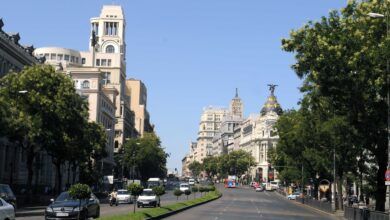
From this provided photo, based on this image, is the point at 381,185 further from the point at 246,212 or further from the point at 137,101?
the point at 137,101

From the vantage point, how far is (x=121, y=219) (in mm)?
27875

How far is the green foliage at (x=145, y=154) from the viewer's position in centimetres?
12594

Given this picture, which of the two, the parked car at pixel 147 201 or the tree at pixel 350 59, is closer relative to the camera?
the tree at pixel 350 59

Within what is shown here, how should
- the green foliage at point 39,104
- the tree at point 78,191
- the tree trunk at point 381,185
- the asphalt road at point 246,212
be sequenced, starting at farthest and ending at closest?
1. the green foliage at point 39,104
2. the asphalt road at point 246,212
3. the tree trunk at point 381,185
4. the tree at point 78,191

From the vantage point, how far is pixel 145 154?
126 metres

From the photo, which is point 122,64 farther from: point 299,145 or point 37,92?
point 37,92

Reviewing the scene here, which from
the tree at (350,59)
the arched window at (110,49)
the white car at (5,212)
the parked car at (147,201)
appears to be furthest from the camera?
the arched window at (110,49)

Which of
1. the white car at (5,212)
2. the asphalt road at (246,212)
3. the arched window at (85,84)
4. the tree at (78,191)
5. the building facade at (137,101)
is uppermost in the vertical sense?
the building facade at (137,101)

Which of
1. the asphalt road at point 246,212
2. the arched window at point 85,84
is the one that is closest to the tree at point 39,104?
the asphalt road at point 246,212

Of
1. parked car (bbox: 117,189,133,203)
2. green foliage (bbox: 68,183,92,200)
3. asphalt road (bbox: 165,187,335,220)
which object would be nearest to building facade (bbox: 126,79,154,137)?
parked car (bbox: 117,189,133,203)

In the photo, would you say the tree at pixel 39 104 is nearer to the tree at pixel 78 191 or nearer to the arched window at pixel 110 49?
the tree at pixel 78 191

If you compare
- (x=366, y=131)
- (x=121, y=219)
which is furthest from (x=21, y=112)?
(x=366, y=131)

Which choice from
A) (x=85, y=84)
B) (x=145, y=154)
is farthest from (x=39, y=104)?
(x=145, y=154)

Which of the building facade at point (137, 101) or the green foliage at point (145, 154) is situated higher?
the building facade at point (137, 101)
